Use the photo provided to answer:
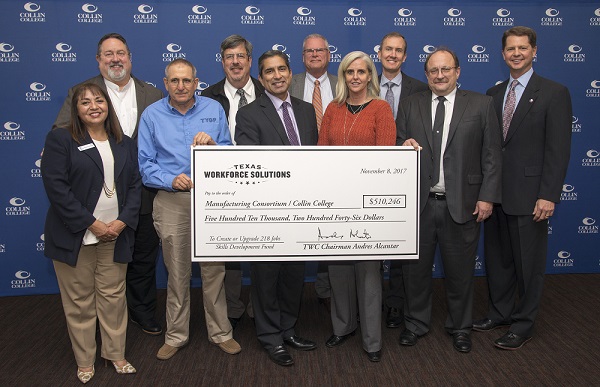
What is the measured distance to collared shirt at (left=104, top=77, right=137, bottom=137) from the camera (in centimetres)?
362

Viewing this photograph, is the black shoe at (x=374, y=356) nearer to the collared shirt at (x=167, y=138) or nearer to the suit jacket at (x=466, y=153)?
the suit jacket at (x=466, y=153)

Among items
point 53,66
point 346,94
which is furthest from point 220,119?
point 53,66

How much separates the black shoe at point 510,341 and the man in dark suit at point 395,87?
28.5 inches

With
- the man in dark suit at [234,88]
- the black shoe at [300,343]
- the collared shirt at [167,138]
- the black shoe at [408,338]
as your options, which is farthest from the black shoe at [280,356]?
the collared shirt at [167,138]

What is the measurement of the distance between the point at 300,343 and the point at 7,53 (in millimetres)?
3515

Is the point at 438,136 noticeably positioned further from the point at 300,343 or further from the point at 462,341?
the point at 300,343

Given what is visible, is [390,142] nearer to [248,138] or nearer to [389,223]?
[389,223]

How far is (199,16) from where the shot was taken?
4.64m

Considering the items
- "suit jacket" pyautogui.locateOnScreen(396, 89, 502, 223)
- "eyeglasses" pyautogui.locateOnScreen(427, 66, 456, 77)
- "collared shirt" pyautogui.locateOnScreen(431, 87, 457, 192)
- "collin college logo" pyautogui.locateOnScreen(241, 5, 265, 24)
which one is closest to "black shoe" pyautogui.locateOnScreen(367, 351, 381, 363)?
"suit jacket" pyautogui.locateOnScreen(396, 89, 502, 223)

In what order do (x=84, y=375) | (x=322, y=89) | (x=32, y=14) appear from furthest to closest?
(x=32, y=14)
(x=322, y=89)
(x=84, y=375)

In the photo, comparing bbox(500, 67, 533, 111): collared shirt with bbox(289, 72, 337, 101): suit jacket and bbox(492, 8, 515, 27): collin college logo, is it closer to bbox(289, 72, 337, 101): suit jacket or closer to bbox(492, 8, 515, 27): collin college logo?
bbox(289, 72, 337, 101): suit jacket

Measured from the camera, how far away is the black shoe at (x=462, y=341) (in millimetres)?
3445

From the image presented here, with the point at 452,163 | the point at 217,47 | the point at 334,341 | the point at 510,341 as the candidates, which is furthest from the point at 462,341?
the point at 217,47

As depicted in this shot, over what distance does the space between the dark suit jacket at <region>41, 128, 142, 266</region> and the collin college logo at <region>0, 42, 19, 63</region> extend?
2.09 meters
